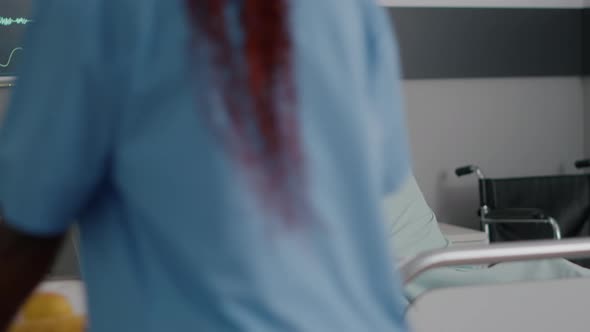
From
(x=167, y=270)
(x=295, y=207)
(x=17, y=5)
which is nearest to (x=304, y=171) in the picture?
(x=295, y=207)

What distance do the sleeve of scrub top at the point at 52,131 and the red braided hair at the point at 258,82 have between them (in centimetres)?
10

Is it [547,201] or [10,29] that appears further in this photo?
[547,201]

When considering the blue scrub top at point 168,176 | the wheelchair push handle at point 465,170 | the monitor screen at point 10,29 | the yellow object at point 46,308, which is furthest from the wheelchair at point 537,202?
the blue scrub top at point 168,176

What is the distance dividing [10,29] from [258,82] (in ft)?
11.0

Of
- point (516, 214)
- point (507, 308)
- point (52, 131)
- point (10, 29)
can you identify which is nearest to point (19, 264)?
point (52, 131)

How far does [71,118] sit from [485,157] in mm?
4120

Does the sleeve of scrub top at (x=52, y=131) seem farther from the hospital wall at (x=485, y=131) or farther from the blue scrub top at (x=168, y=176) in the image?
the hospital wall at (x=485, y=131)

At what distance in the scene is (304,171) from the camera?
70cm

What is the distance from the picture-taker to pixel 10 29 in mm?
3775

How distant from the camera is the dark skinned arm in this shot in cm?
70

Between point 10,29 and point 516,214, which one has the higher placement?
point 10,29

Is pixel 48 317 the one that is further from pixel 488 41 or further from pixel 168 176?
pixel 488 41

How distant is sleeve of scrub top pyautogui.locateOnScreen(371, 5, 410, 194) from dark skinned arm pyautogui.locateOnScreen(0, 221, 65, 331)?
30 cm

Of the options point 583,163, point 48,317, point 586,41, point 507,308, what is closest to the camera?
point 48,317
